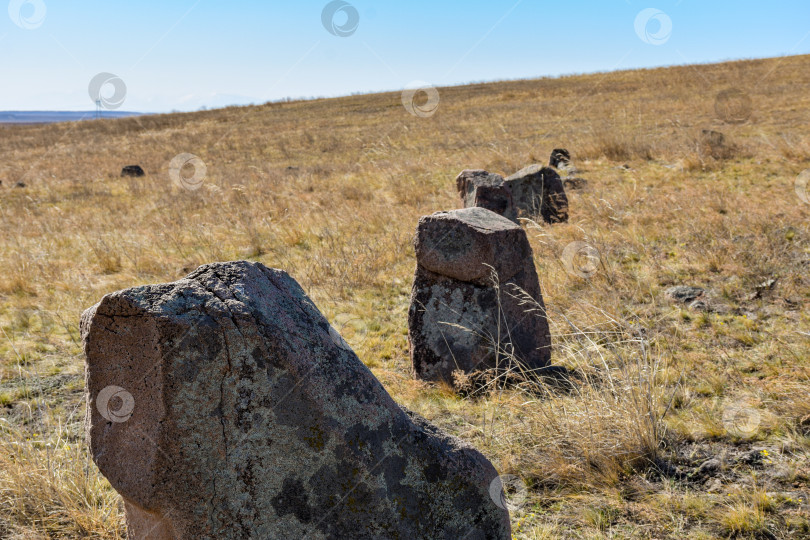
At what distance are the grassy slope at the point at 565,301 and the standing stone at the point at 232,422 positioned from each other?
1112 mm

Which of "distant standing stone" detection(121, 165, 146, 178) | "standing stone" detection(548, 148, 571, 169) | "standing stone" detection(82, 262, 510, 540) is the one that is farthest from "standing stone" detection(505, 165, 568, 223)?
"distant standing stone" detection(121, 165, 146, 178)

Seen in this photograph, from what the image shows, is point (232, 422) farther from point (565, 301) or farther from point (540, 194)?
point (540, 194)

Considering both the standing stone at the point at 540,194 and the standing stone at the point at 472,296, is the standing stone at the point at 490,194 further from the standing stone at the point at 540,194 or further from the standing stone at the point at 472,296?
the standing stone at the point at 472,296

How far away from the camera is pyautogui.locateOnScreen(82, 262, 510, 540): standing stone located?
1.64 m

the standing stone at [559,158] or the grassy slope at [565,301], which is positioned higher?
the standing stone at [559,158]

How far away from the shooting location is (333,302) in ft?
19.6

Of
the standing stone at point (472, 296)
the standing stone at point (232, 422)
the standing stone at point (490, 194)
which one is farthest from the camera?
the standing stone at point (490, 194)

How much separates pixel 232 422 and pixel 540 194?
7.46m

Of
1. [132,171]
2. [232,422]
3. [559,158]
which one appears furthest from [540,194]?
[132,171]

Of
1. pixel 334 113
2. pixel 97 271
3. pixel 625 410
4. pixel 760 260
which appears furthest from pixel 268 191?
pixel 334 113

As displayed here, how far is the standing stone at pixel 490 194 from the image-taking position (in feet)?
24.4

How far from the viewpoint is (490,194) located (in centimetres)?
745

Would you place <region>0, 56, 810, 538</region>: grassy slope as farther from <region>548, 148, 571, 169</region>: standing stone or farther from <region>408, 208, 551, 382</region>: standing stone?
<region>548, 148, 571, 169</region>: standing stone

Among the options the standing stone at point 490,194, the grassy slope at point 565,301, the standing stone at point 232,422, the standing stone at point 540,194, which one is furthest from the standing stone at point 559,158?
the standing stone at point 232,422
